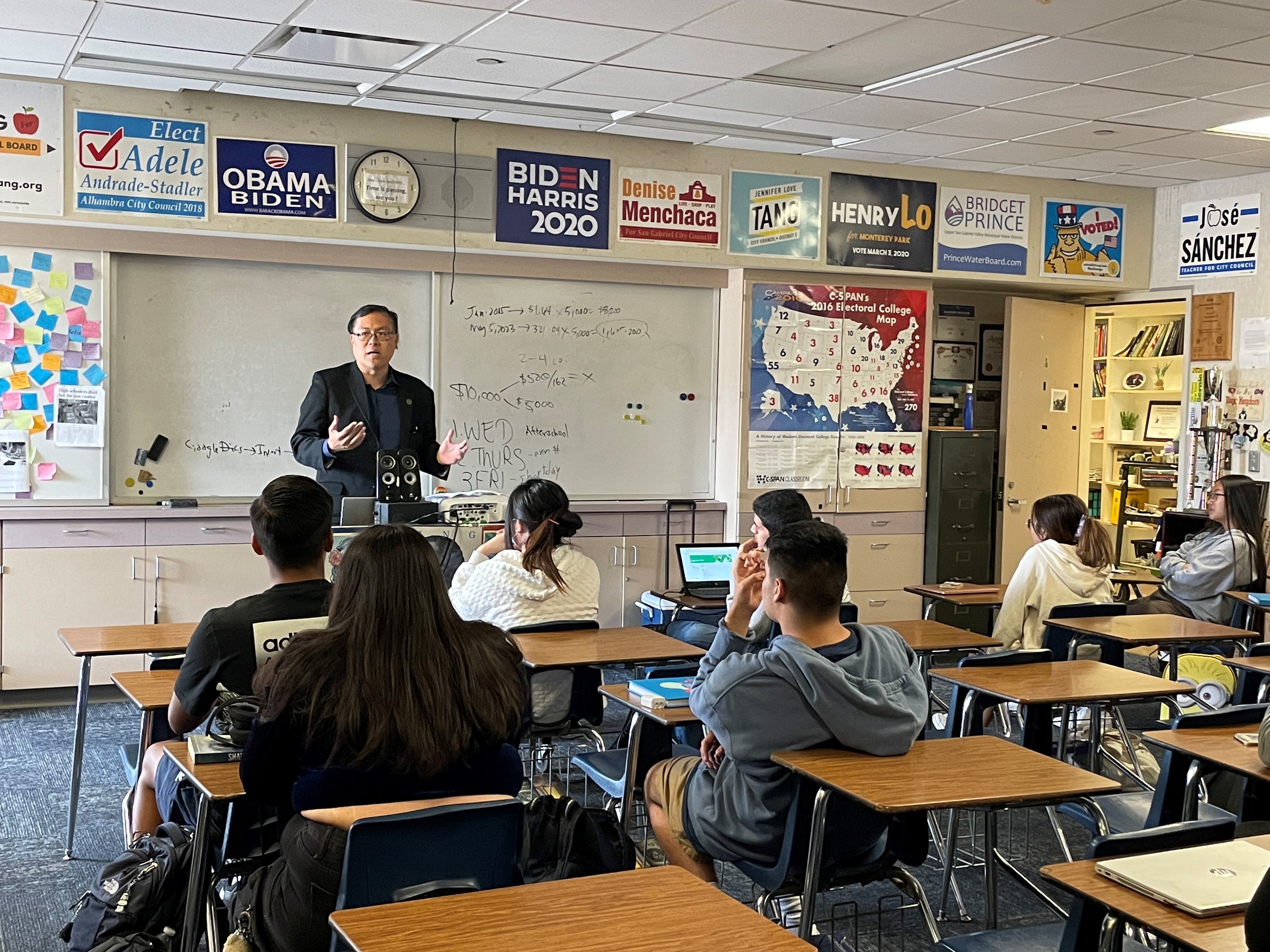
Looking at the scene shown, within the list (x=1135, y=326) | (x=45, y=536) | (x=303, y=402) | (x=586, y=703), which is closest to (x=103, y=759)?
(x=45, y=536)

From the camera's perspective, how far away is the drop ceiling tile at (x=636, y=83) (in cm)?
589

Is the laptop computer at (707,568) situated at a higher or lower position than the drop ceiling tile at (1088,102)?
lower

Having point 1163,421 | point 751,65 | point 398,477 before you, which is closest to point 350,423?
point 398,477

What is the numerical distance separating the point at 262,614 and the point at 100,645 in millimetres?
1169

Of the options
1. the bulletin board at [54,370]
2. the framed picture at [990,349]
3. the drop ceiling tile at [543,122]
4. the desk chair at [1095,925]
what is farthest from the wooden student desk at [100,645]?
the framed picture at [990,349]

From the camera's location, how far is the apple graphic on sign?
6.06 m

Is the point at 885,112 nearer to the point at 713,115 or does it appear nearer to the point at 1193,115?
the point at 713,115

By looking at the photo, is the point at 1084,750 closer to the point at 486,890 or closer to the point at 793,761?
the point at 793,761

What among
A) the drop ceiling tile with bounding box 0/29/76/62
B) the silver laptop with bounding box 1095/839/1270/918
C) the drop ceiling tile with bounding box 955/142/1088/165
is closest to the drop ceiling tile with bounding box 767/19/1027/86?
the drop ceiling tile with bounding box 955/142/1088/165

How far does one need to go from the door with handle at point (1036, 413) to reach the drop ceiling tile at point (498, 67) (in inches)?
161

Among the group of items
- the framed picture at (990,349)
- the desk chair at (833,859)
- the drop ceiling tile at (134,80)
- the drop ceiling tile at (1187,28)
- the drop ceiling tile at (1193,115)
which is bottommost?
the desk chair at (833,859)

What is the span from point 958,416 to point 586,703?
18.6ft

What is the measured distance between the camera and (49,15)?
16.7 ft

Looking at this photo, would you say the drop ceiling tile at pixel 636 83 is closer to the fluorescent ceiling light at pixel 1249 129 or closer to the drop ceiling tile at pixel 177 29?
the drop ceiling tile at pixel 177 29
